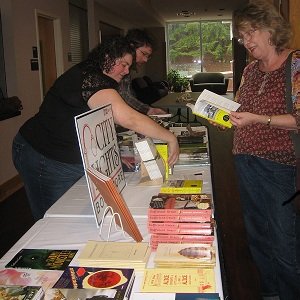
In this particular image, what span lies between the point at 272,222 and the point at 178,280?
3.05 ft

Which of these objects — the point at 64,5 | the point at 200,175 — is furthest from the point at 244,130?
the point at 64,5

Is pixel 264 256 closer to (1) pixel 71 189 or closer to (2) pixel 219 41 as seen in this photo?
(1) pixel 71 189

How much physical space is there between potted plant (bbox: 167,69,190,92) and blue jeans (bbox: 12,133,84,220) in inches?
482

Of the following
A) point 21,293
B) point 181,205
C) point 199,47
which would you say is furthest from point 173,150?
point 199,47

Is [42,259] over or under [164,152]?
under

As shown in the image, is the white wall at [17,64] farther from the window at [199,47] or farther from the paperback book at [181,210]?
the window at [199,47]

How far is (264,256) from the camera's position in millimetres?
2012

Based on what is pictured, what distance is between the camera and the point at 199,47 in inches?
605

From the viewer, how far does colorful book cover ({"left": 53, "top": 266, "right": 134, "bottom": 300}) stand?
3.25ft

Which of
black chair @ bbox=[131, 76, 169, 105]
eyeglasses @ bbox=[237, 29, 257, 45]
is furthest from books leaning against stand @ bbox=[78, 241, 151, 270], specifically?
black chair @ bbox=[131, 76, 169, 105]

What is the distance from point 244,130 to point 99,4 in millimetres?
6973

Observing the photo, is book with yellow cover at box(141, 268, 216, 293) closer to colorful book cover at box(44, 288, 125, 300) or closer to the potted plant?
colorful book cover at box(44, 288, 125, 300)

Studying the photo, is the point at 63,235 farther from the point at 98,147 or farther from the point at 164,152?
the point at 164,152

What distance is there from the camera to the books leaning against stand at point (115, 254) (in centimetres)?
113
